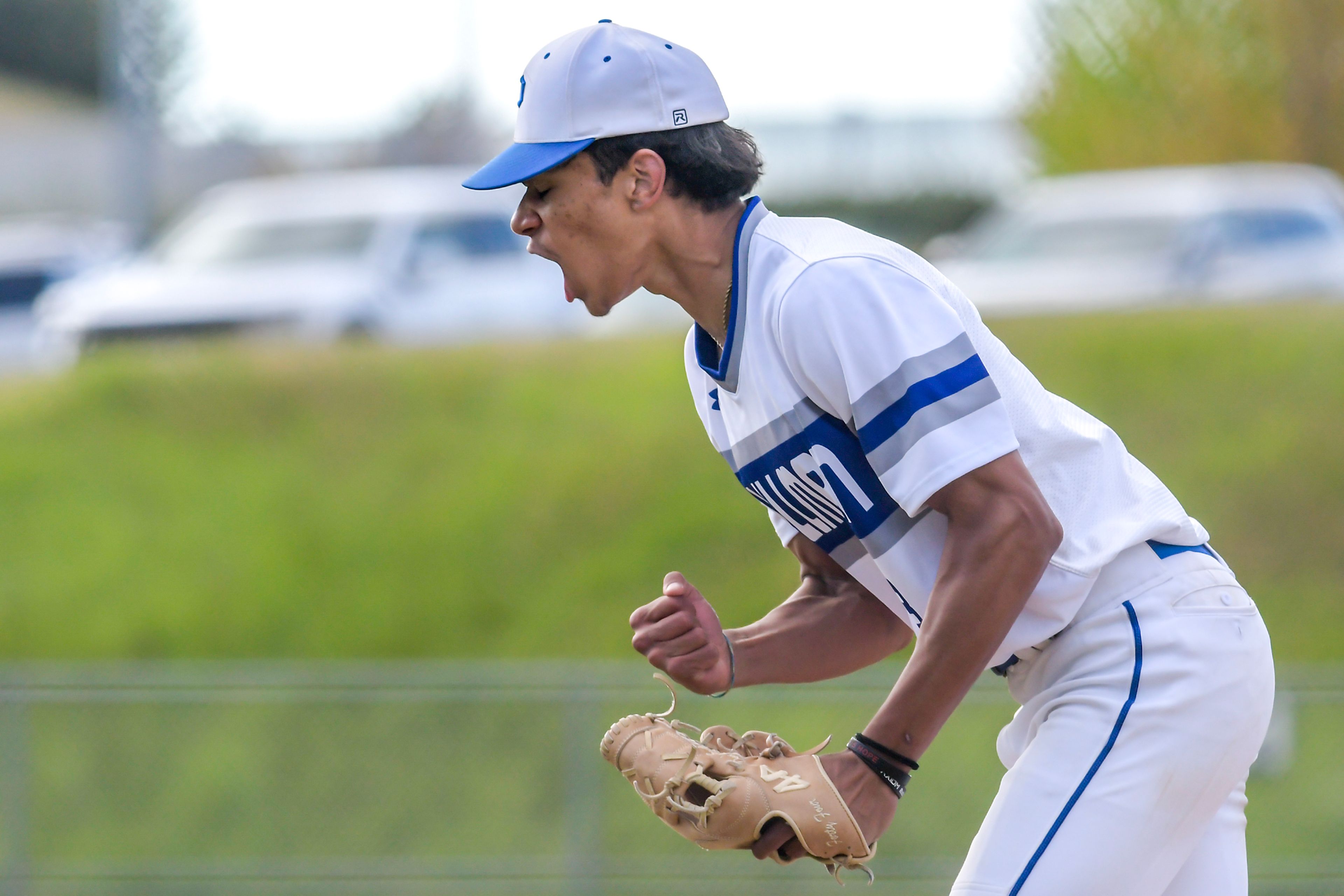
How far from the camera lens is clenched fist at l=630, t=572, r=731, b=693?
2525 mm

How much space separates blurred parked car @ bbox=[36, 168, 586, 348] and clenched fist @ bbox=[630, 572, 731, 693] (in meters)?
9.33

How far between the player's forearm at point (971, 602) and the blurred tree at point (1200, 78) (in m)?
14.1

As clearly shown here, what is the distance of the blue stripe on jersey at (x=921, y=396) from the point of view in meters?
2.18

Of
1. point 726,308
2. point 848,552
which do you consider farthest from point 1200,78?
point 726,308

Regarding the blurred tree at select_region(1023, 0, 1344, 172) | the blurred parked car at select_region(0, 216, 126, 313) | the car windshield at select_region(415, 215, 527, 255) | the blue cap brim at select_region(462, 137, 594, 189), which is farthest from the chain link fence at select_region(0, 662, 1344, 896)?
the blurred parked car at select_region(0, 216, 126, 313)

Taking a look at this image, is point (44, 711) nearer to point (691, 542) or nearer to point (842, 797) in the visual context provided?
point (691, 542)

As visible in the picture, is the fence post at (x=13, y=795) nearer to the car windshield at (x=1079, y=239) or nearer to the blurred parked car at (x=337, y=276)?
the blurred parked car at (x=337, y=276)

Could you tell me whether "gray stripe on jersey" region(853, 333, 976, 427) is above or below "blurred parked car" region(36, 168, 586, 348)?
above

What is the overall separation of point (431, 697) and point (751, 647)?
5190 millimetres

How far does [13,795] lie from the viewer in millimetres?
7715

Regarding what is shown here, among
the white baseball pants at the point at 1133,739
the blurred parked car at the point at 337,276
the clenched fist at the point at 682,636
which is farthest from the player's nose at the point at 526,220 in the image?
the blurred parked car at the point at 337,276

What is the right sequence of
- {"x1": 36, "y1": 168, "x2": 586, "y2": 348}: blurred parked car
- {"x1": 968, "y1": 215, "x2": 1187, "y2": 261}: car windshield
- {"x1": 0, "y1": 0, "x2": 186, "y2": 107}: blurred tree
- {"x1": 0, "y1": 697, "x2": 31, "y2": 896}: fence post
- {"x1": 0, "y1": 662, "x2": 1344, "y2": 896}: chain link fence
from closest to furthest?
{"x1": 0, "y1": 662, "x2": 1344, "y2": 896}: chain link fence
{"x1": 0, "y1": 697, "x2": 31, "y2": 896}: fence post
{"x1": 36, "y1": 168, "x2": 586, "y2": 348}: blurred parked car
{"x1": 968, "y1": 215, "x2": 1187, "y2": 261}: car windshield
{"x1": 0, "y1": 0, "x2": 186, "y2": 107}: blurred tree

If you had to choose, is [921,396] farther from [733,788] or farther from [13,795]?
[13,795]

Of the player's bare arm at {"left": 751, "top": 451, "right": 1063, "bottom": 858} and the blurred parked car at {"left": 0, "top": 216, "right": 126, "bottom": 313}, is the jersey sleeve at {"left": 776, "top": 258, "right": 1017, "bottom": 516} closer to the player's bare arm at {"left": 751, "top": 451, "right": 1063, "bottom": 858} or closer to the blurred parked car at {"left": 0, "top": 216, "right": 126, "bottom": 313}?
the player's bare arm at {"left": 751, "top": 451, "right": 1063, "bottom": 858}
